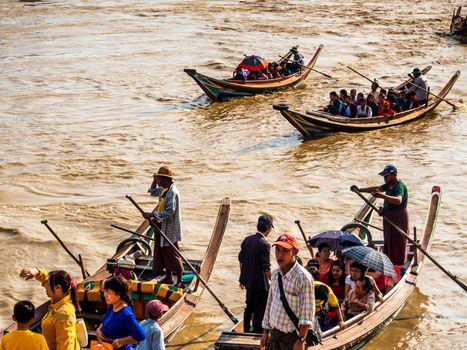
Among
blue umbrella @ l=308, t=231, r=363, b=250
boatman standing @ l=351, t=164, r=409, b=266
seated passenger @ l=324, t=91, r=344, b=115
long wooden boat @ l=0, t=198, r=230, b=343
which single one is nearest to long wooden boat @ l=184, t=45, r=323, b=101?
seated passenger @ l=324, t=91, r=344, b=115

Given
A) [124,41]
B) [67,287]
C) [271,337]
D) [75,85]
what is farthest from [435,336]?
[124,41]

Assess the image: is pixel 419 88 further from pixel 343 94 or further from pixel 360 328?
pixel 360 328

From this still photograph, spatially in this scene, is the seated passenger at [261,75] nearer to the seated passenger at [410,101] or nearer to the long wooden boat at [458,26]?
the seated passenger at [410,101]

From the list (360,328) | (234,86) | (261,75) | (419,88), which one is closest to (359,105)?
(419,88)

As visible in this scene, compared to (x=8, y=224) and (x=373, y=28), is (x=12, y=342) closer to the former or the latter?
(x=8, y=224)

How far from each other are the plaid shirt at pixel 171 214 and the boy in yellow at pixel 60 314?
2.89 meters

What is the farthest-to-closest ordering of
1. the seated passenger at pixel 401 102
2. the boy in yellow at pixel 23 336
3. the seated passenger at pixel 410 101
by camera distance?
the seated passenger at pixel 410 101, the seated passenger at pixel 401 102, the boy in yellow at pixel 23 336

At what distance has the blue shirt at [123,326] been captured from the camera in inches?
235

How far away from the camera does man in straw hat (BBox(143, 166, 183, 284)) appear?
8.73 m

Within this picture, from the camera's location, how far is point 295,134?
18.9m

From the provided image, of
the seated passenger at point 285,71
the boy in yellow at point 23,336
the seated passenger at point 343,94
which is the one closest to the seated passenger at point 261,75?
the seated passenger at point 285,71

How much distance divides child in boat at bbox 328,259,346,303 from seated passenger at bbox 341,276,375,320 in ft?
Result: 0.50

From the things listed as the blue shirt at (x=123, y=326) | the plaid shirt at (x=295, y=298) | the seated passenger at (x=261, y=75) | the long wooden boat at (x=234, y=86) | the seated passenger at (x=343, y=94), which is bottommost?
the long wooden boat at (x=234, y=86)

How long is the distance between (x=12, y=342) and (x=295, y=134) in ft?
45.4
